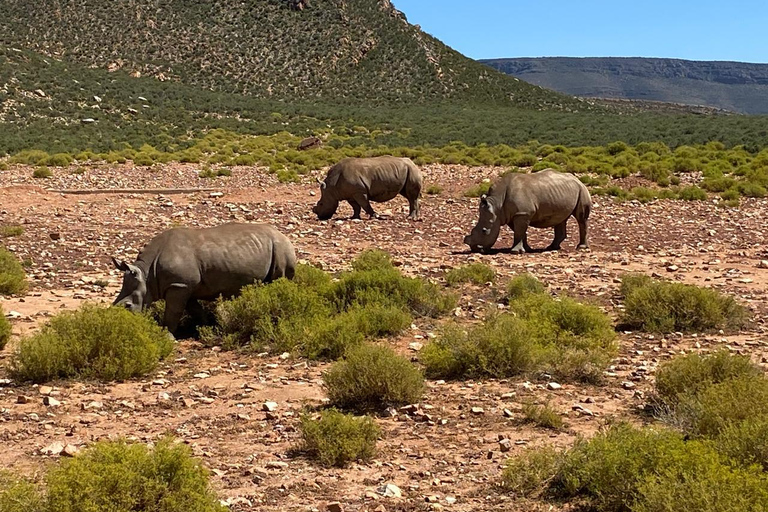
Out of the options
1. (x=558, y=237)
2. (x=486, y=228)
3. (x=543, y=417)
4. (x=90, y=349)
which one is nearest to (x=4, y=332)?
(x=90, y=349)

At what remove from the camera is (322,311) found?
1082 centimetres

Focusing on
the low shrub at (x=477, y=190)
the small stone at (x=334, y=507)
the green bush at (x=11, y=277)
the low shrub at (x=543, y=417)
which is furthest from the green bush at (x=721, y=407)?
the low shrub at (x=477, y=190)

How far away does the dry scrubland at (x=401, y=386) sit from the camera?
18.4 feet

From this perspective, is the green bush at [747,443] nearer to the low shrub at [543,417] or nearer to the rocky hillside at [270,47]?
the low shrub at [543,417]

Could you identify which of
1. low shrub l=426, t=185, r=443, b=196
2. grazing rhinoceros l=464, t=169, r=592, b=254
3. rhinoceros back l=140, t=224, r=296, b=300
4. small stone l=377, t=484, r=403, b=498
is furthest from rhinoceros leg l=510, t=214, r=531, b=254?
small stone l=377, t=484, r=403, b=498

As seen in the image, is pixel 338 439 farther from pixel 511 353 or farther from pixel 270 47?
pixel 270 47

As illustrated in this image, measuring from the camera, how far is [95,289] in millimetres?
12766

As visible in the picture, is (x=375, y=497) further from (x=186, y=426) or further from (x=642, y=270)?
(x=642, y=270)

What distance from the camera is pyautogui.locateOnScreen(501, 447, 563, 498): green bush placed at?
5.96m

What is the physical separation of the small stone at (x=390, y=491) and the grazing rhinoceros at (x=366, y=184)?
50.2 ft

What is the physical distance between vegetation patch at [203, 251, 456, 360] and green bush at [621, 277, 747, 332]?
8.45 feet

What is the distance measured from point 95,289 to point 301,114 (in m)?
58.3

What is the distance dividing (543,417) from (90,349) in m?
4.76

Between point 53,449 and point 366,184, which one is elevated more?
point 366,184
